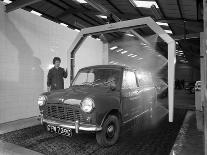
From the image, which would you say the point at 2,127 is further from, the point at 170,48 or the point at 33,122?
the point at 170,48

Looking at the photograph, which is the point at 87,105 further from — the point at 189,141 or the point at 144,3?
the point at 144,3

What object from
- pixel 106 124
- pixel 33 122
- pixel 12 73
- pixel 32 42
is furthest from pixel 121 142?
pixel 32 42

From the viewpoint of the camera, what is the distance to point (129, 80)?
423 cm

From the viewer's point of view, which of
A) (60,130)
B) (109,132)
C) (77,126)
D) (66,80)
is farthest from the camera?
(66,80)

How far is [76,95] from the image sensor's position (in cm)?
335

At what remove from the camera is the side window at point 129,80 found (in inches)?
157

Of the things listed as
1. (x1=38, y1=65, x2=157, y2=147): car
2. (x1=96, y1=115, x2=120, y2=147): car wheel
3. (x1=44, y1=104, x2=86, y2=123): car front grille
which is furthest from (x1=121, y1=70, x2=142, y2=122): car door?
(x1=44, y1=104, x2=86, y2=123): car front grille

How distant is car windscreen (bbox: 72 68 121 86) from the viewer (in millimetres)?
3975

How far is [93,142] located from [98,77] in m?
1.43

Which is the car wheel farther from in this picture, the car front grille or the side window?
the side window

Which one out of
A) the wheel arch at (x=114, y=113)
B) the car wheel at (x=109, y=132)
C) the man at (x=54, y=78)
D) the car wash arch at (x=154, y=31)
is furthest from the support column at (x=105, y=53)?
the car wheel at (x=109, y=132)

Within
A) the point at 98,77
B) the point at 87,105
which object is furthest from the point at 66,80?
the point at 87,105

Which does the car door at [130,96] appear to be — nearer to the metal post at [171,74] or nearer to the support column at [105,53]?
the metal post at [171,74]

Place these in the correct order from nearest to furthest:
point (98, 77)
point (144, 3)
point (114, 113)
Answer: point (114, 113), point (98, 77), point (144, 3)
